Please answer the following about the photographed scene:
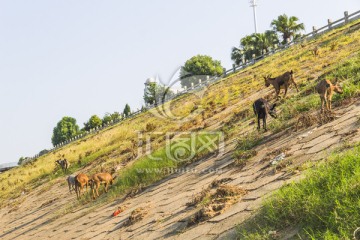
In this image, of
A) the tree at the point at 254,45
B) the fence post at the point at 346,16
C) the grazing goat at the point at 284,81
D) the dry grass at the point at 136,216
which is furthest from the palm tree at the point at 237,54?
the dry grass at the point at 136,216

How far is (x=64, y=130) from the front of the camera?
83.1m

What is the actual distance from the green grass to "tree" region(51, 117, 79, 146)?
8214cm

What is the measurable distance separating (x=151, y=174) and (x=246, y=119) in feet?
9.36

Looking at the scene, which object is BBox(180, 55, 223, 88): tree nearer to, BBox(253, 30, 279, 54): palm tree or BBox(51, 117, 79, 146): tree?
BBox(253, 30, 279, 54): palm tree

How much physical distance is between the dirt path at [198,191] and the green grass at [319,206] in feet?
1.36

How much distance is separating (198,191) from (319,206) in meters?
2.79

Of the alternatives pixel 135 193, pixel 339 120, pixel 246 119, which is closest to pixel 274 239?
Answer: pixel 339 120

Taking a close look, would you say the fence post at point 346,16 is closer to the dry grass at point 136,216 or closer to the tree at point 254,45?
the tree at point 254,45

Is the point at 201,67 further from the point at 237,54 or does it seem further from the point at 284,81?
the point at 284,81

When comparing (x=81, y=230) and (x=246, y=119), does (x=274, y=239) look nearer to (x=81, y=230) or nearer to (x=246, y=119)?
(x=81, y=230)

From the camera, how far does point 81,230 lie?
657 cm

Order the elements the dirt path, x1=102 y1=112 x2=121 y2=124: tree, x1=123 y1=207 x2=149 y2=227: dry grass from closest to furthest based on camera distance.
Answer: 1. the dirt path
2. x1=123 y1=207 x2=149 y2=227: dry grass
3. x1=102 y1=112 x2=121 y2=124: tree

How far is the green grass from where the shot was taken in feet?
9.20

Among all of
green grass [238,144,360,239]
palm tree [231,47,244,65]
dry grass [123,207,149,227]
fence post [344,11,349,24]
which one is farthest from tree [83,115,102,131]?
green grass [238,144,360,239]
